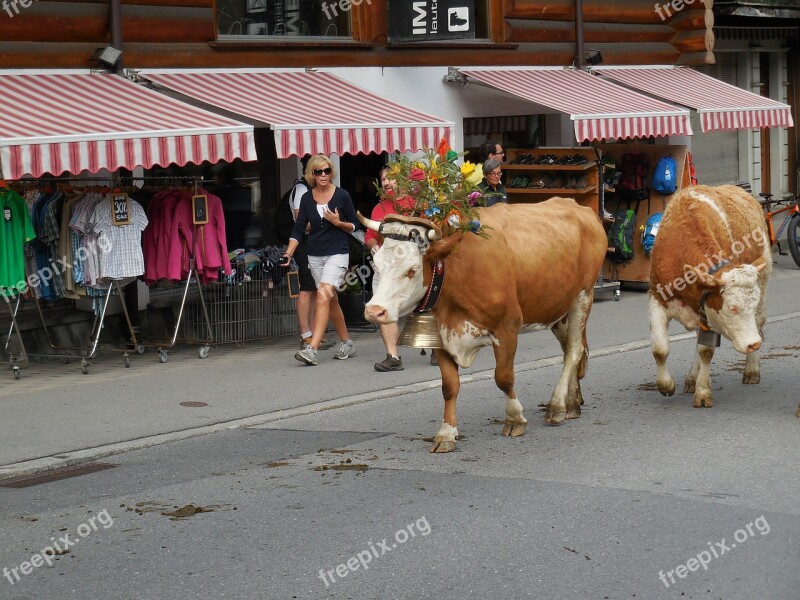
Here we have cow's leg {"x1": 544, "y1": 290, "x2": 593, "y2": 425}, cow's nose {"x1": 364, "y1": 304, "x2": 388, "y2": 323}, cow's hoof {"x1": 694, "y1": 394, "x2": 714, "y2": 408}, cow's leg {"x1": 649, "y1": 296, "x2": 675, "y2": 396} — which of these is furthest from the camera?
cow's leg {"x1": 649, "y1": 296, "x2": 675, "y2": 396}

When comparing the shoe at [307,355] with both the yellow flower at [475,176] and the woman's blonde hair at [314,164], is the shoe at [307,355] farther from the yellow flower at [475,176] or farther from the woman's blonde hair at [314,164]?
the yellow flower at [475,176]

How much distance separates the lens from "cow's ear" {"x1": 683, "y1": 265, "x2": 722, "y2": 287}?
Result: 31.6ft

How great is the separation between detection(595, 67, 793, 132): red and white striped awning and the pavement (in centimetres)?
423

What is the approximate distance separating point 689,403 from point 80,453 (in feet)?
15.0

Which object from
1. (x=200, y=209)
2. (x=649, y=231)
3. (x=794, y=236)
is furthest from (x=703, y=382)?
(x=794, y=236)

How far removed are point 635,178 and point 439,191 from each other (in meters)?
9.59

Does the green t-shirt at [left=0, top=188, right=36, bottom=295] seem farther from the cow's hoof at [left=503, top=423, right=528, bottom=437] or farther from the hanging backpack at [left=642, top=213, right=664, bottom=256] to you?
the hanging backpack at [left=642, top=213, right=664, bottom=256]

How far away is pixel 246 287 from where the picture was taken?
13727 millimetres

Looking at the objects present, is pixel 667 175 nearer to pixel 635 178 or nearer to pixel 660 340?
pixel 635 178

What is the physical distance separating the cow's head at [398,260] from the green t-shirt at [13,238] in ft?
15.6

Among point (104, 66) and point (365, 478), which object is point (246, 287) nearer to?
point (104, 66)

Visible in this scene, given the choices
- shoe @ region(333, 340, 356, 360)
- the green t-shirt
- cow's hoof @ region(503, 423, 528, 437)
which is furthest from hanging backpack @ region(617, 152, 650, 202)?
cow's hoof @ region(503, 423, 528, 437)

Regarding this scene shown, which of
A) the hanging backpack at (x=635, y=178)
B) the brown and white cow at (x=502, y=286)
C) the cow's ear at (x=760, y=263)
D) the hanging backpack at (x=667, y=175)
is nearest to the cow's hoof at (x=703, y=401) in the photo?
the brown and white cow at (x=502, y=286)

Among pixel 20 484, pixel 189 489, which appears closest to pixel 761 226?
pixel 189 489
